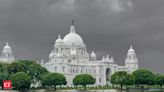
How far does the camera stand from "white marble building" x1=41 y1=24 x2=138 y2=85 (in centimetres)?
16645

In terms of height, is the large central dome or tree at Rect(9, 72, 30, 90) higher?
the large central dome

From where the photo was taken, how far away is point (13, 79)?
12288cm

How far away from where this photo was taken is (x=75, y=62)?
175 meters

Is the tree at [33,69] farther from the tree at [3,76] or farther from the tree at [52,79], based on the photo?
the tree at [3,76]

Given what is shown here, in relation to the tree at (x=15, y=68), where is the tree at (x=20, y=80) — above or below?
below

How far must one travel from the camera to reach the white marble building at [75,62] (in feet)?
546

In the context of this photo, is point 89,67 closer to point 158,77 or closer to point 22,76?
point 158,77

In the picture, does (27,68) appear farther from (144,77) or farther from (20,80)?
(144,77)

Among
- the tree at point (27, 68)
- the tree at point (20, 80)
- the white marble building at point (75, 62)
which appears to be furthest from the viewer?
the white marble building at point (75, 62)

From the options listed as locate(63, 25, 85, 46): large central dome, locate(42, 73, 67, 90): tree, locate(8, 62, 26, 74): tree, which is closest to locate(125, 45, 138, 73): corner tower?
locate(63, 25, 85, 46): large central dome

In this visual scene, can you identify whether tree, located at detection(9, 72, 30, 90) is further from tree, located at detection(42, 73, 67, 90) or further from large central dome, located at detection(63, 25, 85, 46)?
large central dome, located at detection(63, 25, 85, 46)

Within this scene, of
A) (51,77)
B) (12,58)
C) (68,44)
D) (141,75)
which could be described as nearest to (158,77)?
(141,75)

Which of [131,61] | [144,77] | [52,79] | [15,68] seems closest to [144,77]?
[144,77]

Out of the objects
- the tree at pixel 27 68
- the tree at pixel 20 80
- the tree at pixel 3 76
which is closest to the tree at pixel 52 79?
the tree at pixel 27 68
